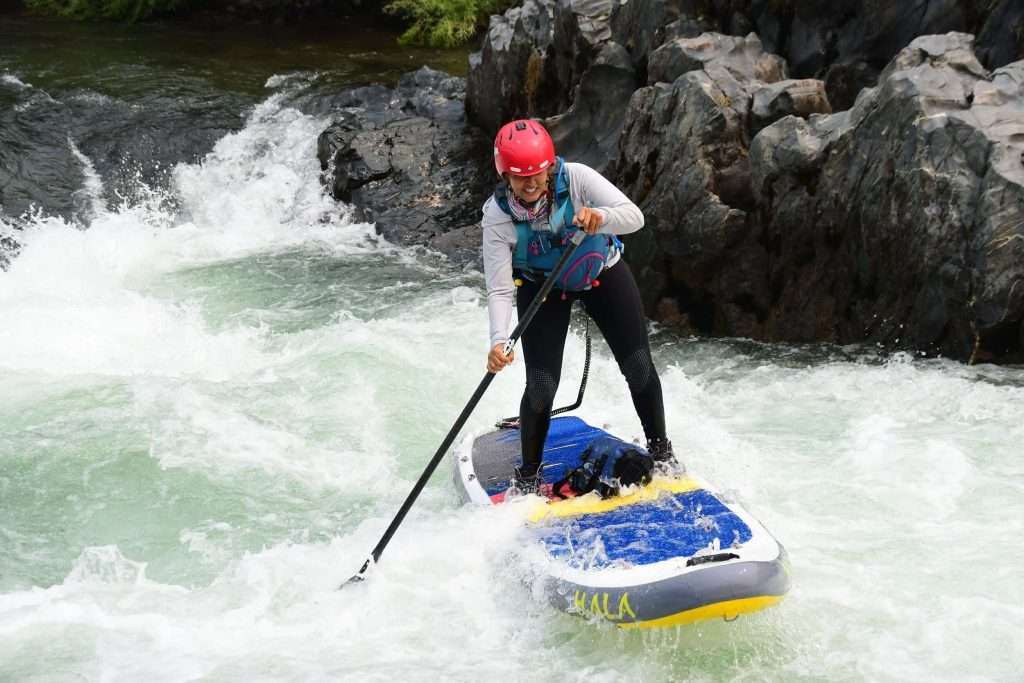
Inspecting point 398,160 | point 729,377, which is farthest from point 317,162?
point 729,377

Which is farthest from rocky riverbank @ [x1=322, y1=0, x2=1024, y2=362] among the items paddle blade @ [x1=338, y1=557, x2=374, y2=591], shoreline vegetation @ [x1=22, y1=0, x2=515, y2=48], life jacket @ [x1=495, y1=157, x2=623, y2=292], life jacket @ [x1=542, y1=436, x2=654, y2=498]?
shoreline vegetation @ [x1=22, y1=0, x2=515, y2=48]

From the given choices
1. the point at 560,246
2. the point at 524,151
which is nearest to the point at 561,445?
the point at 560,246

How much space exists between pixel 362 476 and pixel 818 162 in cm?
442

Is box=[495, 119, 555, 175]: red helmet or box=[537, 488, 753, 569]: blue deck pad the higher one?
box=[495, 119, 555, 175]: red helmet

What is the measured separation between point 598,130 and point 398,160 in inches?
124

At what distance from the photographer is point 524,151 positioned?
492 centimetres

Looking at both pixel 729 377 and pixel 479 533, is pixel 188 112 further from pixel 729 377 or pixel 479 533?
pixel 479 533

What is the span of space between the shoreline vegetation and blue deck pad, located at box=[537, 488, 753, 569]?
16.1m

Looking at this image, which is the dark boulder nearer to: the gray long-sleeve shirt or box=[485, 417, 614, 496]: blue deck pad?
box=[485, 417, 614, 496]: blue deck pad

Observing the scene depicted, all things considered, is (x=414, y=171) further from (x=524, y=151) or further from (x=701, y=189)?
(x=524, y=151)

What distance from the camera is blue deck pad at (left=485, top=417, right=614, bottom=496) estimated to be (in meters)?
6.07

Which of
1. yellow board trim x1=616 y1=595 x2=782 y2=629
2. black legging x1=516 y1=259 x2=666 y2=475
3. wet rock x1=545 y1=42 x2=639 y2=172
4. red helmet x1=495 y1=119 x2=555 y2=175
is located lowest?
yellow board trim x1=616 y1=595 x2=782 y2=629

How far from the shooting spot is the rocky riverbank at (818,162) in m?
7.81

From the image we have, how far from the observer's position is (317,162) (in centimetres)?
1438
